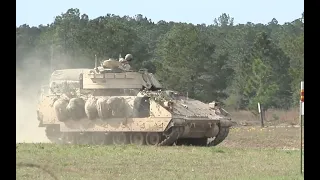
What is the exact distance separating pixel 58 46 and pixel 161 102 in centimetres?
2094

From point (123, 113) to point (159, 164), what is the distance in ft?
21.2

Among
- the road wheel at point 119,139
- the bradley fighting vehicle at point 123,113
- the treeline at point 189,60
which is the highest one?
the treeline at point 189,60

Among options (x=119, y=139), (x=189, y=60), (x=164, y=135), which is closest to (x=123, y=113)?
(x=119, y=139)

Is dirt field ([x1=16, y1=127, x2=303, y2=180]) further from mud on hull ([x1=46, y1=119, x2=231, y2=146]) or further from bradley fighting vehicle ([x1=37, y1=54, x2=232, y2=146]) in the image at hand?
bradley fighting vehicle ([x1=37, y1=54, x2=232, y2=146])

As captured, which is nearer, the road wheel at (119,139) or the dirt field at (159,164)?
the dirt field at (159,164)

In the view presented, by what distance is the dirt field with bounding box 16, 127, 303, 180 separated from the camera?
29.2 ft

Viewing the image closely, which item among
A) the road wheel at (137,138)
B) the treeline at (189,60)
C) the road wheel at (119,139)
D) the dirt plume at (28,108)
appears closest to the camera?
the road wheel at (137,138)

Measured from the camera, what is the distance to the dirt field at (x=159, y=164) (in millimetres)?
8891

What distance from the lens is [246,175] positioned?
9258mm

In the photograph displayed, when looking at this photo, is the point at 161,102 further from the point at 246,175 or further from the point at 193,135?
the point at 246,175

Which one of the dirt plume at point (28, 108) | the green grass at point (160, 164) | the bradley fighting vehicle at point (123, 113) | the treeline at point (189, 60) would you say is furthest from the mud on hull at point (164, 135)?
the treeline at point (189, 60)

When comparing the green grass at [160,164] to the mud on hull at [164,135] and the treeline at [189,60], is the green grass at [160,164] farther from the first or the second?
the treeline at [189,60]

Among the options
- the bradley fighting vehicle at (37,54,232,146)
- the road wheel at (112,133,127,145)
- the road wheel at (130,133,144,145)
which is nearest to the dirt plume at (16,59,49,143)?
the bradley fighting vehicle at (37,54,232,146)
